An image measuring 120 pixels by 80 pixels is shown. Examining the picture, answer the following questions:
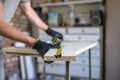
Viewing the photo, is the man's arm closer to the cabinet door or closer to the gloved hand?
the gloved hand

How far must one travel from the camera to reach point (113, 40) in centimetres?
280

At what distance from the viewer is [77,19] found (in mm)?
3238

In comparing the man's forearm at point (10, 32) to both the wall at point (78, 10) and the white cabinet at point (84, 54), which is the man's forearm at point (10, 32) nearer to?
the white cabinet at point (84, 54)

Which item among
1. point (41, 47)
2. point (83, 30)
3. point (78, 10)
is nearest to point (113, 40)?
point (83, 30)

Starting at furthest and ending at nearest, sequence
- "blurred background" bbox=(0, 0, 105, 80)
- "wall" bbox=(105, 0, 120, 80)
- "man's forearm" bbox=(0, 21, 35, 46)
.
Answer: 1. "blurred background" bbox=(0, 0, 105, 80)
2. "wall" bbox=(105, 0, 120, 80)
3. "man's forearm" bbox=(0, 21, 35, 46)

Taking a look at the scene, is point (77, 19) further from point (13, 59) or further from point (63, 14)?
point (13, 59)

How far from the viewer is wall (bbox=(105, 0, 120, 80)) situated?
2.77m

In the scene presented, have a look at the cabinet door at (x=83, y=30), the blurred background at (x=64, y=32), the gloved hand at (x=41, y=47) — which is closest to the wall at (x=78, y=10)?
the blurred background at (x=64, y=32)

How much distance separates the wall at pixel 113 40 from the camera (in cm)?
277

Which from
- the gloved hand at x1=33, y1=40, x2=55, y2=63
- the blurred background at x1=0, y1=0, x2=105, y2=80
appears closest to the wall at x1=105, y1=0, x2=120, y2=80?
the blurred background at x1=0, y1=0, x2=105, y2=80

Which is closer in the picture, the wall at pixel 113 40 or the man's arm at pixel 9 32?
the man's arm at pixel 9 32

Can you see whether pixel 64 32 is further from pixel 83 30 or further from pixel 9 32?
pixel 9 32

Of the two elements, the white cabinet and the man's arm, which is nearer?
the man's arm

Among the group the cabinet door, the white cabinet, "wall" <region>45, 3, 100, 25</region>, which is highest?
"wall" <region>45, 3, 100, 25</region>
